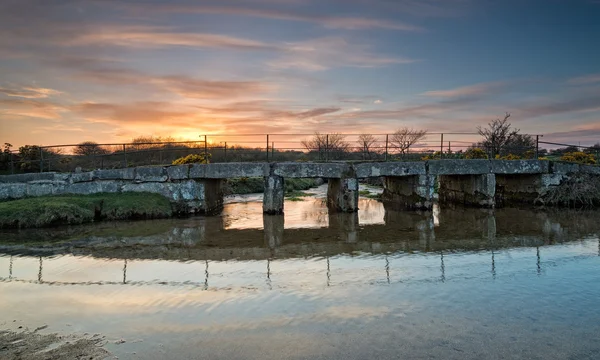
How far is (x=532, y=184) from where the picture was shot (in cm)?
2203

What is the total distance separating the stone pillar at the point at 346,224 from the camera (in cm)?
1359

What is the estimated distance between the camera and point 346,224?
1619 cm

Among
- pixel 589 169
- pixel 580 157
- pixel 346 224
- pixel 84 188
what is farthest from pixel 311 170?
pixel 580 157

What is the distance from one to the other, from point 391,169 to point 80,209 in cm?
1292

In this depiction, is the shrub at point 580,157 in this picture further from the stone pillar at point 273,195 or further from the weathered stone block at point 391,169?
the stone pillar at point 273,195

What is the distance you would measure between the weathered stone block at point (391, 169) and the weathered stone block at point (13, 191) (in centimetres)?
1428

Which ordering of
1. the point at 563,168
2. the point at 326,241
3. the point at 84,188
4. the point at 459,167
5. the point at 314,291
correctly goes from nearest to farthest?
1. the point at 314,291
2. the point at 326,241
3. the point at 84,188
4. the point at 459,167
5. the point at 563,168

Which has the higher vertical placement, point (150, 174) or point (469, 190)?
point (150, 174)

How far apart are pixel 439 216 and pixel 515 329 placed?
12617 mm

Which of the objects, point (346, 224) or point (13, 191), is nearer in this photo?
point (346, 224)

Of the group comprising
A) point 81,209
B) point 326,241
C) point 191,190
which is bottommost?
point 326,241

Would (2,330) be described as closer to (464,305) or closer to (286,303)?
(286,303)

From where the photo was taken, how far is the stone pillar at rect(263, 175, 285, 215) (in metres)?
19.2

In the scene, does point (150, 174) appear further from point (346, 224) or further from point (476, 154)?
point (476, 154)
